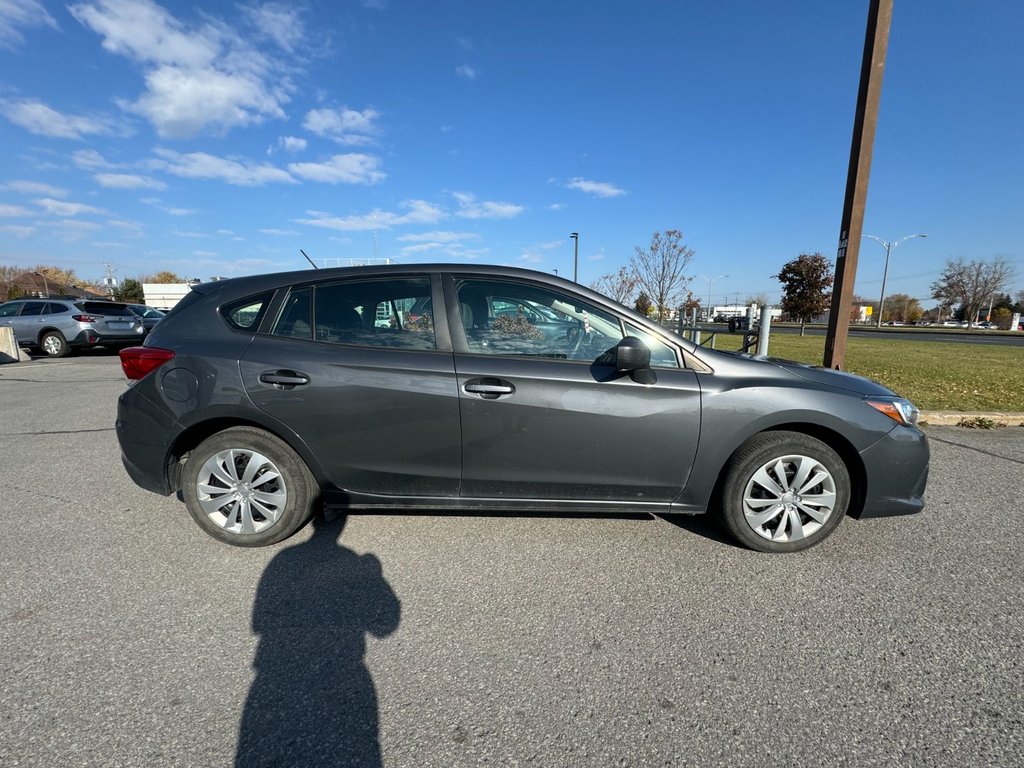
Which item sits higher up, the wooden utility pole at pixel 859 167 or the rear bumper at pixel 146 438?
the wooden utility pole at pixel 859 167

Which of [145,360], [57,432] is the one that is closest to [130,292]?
[57,432]

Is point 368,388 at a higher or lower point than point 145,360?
lower

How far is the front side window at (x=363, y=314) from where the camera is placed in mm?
2883

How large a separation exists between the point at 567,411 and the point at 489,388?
451mm

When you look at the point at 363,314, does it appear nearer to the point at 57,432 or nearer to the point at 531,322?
the point at 531,322

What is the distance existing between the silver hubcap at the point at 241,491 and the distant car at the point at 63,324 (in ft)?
45.4

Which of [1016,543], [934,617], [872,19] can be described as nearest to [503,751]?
[934,617]

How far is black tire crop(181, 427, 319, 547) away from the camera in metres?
2.87

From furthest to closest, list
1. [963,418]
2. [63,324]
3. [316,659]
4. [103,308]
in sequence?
[103,308] < [63,324] < [963,418] < [316,659]

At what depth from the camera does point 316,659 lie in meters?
2.04

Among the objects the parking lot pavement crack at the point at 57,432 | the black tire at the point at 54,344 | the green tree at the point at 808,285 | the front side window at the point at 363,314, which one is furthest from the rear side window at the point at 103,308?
the green tree at the point at 808,285

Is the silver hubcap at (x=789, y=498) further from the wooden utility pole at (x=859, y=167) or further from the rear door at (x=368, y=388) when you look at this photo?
the wooden utility pole at (x=859, y=167)

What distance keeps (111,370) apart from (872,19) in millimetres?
14399

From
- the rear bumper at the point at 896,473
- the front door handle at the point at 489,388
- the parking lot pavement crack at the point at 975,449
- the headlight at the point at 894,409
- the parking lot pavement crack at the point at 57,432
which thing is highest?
the front door handle at the point at 489,388
